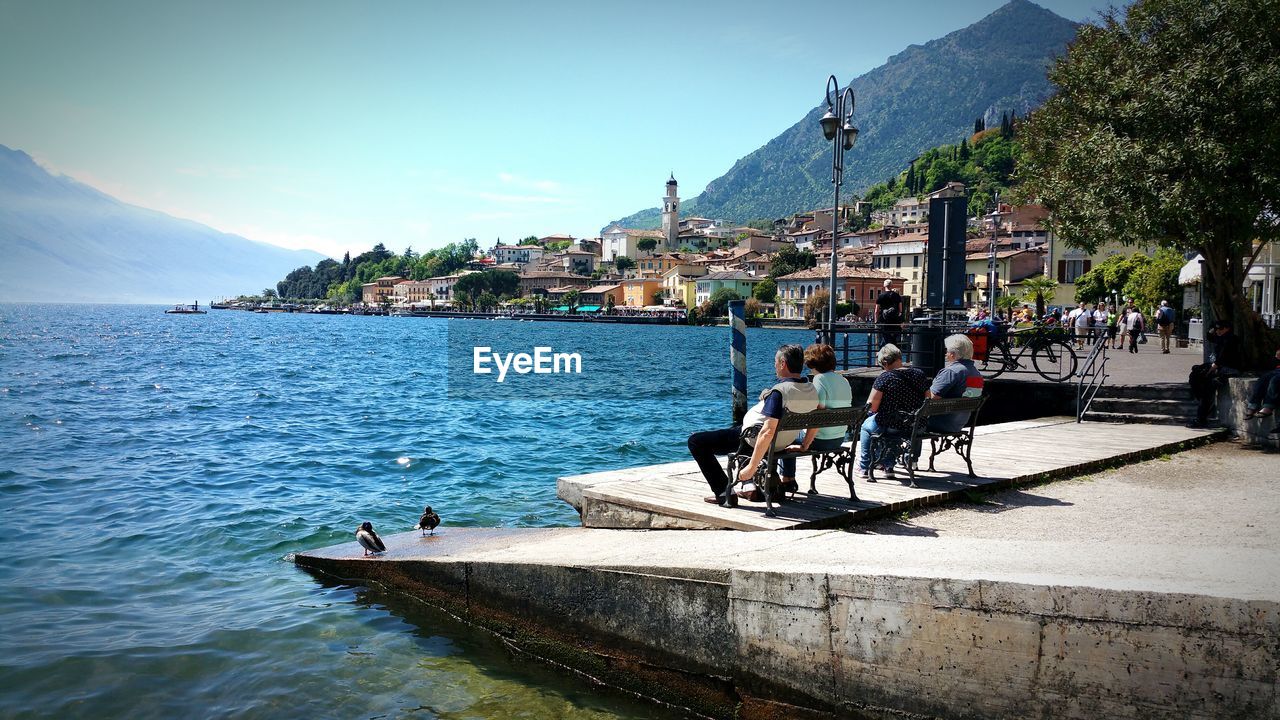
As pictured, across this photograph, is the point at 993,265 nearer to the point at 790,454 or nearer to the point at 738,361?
the point at 738,361

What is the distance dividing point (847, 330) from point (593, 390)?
20.2m

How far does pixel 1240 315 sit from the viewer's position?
1338cm

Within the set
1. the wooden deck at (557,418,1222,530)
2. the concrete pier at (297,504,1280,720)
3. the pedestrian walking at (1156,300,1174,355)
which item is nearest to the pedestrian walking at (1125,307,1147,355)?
the pedestrian walking at (1156,300,1174,355)

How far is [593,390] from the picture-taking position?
114 ft

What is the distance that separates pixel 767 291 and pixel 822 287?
15542mm

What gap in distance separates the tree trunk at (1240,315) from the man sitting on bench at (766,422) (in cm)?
1037

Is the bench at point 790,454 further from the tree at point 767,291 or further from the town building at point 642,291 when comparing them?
the town building at point 642,291

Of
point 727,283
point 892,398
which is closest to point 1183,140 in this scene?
point 892,398

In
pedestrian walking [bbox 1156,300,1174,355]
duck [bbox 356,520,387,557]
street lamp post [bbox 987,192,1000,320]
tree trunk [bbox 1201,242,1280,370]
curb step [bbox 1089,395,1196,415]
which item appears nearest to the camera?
duck [bbox 356,520,387,557]

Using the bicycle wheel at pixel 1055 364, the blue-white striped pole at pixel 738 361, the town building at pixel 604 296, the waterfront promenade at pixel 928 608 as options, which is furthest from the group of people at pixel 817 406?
the town building at pixel 604 296

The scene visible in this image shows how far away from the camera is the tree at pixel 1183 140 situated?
11.8 m

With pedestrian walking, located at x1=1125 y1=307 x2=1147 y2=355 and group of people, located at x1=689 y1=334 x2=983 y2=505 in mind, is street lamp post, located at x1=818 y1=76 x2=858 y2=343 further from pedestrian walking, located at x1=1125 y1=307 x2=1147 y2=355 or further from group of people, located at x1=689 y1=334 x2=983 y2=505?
pedestrian walking, located at x1=1125 y1=307 x2=1147 y2=355

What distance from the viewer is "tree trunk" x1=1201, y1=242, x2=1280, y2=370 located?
1341 centimetres

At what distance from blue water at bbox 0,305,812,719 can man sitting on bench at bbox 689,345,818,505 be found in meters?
2.11
